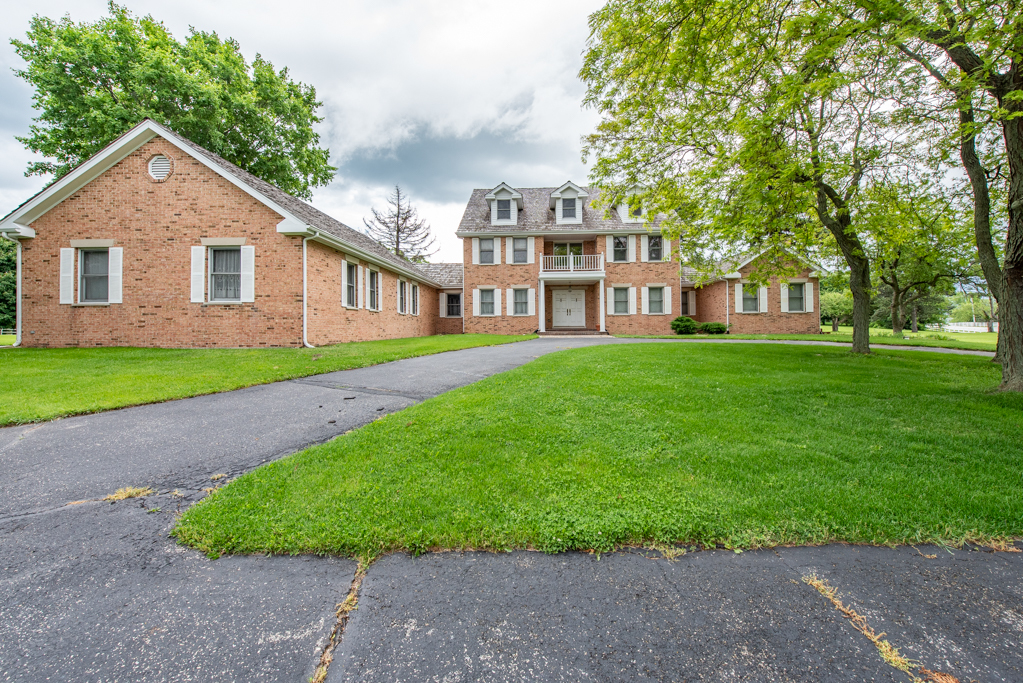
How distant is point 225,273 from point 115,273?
290cm

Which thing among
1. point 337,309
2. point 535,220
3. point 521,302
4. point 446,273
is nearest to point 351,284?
point 337,309

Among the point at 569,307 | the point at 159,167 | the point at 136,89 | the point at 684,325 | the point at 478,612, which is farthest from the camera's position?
the point at 569,307

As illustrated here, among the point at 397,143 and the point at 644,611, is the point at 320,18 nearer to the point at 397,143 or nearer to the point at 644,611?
the point at 644,611

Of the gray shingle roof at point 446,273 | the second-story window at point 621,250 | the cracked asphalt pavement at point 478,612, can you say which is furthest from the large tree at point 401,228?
the cracked asphalt pavement at point 478,612

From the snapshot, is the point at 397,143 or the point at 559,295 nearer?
the point at 559,295

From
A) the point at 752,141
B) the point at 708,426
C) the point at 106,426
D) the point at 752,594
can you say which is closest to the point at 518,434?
the point at 708,426

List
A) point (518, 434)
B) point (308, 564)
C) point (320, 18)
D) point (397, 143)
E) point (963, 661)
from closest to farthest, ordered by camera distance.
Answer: point (963, 661)
point (308, 564)
point (518, 434)
point (320, 18)
point (397, 143)

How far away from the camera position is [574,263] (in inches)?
841

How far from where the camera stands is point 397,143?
26.8 m

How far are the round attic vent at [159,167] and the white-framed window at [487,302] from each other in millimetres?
12996

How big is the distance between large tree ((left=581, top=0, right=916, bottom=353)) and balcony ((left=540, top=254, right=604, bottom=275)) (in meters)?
11.0

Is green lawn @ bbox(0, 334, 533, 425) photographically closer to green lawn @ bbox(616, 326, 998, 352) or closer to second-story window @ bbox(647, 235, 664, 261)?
green lawn @ bbox(616, 326, 998, 352)

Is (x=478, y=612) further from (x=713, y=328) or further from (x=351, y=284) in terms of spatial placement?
(x=713, y=328)

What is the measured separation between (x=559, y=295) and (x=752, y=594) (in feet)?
69.3
